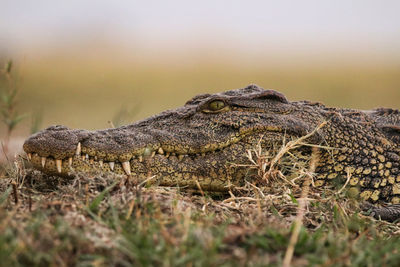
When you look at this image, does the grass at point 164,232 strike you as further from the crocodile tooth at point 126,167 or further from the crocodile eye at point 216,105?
the crocodile eye at point 216,105

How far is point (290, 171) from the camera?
12.5 ft

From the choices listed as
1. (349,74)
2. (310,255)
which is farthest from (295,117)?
(349,74)

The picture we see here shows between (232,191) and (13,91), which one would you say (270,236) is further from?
(13,91)

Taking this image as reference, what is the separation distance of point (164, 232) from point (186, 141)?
1.62 metres

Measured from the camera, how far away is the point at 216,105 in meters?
4.04

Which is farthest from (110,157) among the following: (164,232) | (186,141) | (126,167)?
(164,232)

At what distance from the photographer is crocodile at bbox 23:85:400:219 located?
341 cm

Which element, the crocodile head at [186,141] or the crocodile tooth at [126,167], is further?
the crocodile tooth at [126,167]

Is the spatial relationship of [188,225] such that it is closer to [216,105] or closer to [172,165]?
[172,165]

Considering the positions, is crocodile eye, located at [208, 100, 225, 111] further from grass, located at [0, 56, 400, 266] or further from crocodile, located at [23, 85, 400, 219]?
grass, located at [0, 56, 400, 266]

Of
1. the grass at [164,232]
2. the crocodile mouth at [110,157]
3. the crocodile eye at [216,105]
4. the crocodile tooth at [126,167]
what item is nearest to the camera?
the grass at [164,232]

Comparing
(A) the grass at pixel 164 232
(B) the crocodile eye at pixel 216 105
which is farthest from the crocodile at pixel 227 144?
(A) the grass at pixel 164 232

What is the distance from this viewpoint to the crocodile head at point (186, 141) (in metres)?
3.36

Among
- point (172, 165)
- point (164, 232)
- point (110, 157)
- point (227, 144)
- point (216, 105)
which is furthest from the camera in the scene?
point (216, 105)
